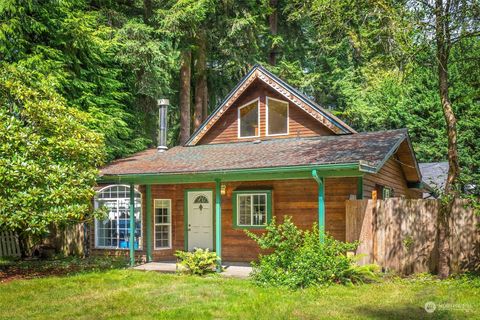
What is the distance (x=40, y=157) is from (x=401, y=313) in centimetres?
903

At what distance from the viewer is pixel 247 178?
12812 mm

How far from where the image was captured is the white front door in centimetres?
1573

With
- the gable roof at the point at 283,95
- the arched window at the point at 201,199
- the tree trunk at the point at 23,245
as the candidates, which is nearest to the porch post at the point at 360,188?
the gable roof at the point at 283,95

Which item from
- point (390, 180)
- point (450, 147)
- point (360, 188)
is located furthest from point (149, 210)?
point (450, 147)

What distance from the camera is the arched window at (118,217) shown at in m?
16.2

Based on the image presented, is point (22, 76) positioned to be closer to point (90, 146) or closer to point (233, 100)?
point (90, 146)

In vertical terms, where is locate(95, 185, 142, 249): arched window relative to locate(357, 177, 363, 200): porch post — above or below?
below

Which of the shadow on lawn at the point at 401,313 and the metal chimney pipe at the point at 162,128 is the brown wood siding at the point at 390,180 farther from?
the metal chimney pipe at the point at 162,128

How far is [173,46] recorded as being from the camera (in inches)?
974

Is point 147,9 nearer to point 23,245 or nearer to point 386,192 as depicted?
point 23,245

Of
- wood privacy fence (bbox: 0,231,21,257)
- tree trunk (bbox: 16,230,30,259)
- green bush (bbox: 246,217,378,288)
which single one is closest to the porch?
green bush (bbox: 246,217,378,288)

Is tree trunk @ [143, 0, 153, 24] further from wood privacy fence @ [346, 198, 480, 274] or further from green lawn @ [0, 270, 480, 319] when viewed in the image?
wood privacy fence @ [346, 198, 480, 274]

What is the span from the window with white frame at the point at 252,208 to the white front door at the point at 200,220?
1.12 metres

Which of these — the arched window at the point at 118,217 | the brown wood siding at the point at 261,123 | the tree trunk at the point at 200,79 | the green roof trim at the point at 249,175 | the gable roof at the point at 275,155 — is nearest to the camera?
the green roof trim at the point at 249,175
